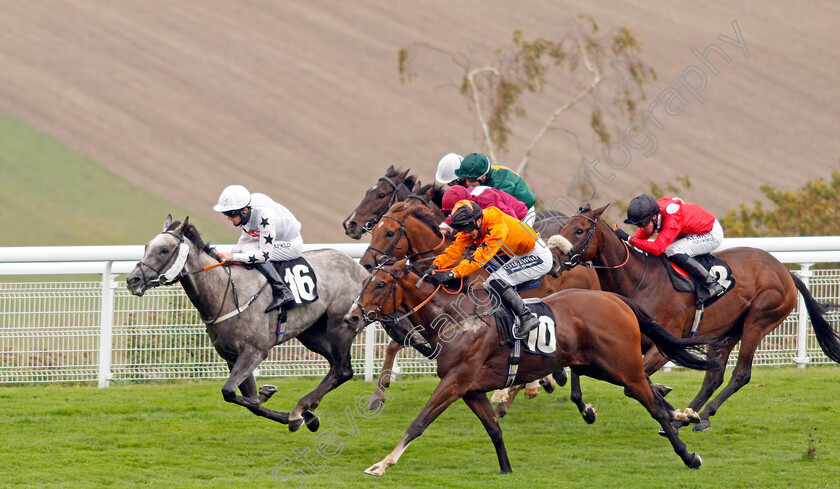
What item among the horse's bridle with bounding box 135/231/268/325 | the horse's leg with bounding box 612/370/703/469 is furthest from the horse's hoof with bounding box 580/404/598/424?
the horse's bridle with bounding box 135/231/268/325

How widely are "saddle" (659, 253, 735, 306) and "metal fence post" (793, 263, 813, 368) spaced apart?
2.00 metres

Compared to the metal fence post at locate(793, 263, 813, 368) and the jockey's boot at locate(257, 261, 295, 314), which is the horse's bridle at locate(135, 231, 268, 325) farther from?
the metal fence post at locate(793, 263, 813, 368)

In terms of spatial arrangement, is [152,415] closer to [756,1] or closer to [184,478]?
[184,478]

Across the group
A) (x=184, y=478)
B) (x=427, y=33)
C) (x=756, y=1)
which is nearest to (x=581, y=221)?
(x=184, y=478)

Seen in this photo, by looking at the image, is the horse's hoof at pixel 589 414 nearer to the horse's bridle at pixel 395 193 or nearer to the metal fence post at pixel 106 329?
the horse's bridle at pixel 395 193

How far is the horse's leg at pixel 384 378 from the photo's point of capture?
7746 millimetres

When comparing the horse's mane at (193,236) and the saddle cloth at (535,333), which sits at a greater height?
the horse's mane at (193,236)

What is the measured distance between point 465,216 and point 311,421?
6.56 feet

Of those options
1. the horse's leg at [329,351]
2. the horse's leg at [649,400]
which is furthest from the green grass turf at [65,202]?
the horse's leg at [649,400]

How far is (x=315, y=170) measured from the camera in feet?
95.6

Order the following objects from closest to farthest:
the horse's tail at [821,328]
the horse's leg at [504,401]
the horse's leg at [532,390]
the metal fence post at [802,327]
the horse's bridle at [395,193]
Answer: the horse's leg at [504,401], the horse's tail at [821,328], the horse's bridle at [395,193], the horse's leg at [532,390], the metal fence post at [802,327]

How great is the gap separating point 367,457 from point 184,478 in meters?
1.18

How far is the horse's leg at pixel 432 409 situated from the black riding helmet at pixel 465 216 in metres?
0.84

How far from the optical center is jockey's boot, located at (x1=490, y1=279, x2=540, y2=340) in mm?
5695
